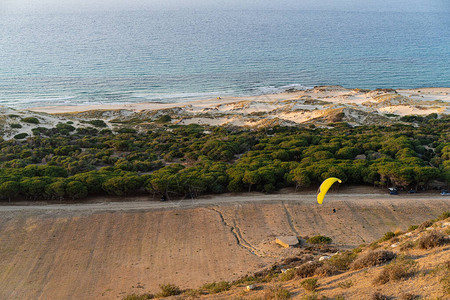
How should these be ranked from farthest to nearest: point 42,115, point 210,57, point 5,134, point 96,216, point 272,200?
point 210,57 < point 42,115 < point 5,134 < point 272,200 < point 96,216

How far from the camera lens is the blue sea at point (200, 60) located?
90062 millimetres

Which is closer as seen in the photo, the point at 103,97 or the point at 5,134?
the point at 5,134

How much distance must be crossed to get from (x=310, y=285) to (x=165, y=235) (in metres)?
11.9

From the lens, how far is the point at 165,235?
23422mm

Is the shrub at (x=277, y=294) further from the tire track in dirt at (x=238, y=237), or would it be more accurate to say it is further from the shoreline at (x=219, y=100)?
the shoreline at (x=219, y=100)

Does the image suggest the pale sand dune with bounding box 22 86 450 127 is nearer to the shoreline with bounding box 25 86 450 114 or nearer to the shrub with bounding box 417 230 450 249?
the shoreline with bounding box 25 86 450 114

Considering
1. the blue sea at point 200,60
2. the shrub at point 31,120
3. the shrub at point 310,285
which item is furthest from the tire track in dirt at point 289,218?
the blue sea at point 200,60

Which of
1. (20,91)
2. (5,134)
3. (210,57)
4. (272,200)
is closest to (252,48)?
(210,57)

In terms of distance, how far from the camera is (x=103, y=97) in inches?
3322

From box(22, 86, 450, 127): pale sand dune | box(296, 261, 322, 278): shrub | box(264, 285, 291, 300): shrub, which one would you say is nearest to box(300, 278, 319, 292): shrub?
box(264, 285, 291, 300): shrub

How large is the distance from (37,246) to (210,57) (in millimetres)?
102104

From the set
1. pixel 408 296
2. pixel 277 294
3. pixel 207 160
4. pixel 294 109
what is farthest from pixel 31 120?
pixel 408 296

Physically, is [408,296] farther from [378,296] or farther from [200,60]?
[200,60]

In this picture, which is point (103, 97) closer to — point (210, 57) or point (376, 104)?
point (210, 57)
